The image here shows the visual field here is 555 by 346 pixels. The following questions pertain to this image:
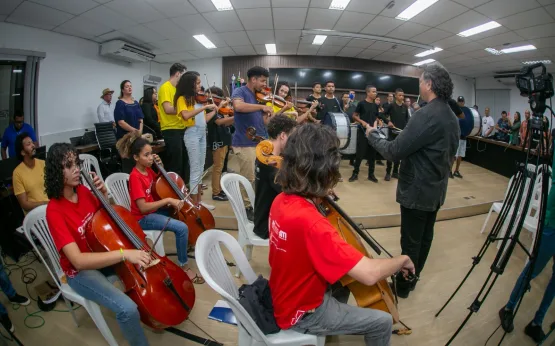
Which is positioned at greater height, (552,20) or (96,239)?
(552,20)

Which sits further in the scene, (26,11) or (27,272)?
(26,11)

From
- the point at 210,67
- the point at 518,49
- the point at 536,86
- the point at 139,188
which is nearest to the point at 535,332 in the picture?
the point at 536,86

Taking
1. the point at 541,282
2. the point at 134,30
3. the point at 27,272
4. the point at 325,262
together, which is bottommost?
the point at 27,272

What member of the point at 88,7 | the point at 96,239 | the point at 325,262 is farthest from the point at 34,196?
the point at 88,7

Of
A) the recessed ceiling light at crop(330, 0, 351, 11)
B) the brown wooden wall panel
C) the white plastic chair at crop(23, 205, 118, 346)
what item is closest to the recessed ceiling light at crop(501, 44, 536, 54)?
the brown wooden wall panel

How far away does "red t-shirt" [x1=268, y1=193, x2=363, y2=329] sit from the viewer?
2.60 ft

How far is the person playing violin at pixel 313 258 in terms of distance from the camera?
80 centimetres

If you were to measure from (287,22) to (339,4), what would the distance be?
1.23 meters

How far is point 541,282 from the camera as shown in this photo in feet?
6.82

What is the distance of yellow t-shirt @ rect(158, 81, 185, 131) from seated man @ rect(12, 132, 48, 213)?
3.63ft

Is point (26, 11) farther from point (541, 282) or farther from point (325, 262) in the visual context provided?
point (541, 282)

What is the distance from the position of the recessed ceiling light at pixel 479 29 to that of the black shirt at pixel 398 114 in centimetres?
241

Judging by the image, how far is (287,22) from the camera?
5.10 m

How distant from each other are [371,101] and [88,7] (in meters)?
4.93
